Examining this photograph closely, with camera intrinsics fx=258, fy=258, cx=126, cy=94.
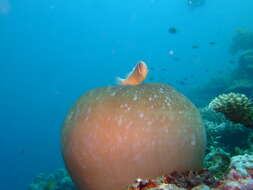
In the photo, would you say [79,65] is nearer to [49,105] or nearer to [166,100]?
[49,105]

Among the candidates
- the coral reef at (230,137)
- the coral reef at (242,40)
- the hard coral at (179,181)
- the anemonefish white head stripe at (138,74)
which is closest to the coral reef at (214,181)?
the hard coral at (179,181)

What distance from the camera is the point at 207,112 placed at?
8883 millimetres

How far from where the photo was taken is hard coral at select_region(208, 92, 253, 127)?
412 cm

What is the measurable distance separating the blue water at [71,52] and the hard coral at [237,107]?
148ft

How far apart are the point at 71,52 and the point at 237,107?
10950 cm

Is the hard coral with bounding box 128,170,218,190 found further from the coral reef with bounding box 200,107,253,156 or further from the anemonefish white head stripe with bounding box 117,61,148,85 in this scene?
the coral reef with bounding box 200,107,253,156

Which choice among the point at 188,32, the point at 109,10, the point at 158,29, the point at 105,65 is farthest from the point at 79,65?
the point at 188,32

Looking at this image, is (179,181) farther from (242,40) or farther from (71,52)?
(71,52)

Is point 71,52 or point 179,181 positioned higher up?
point 71,52

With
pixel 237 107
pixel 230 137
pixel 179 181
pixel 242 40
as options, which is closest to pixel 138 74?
pixel 179 181

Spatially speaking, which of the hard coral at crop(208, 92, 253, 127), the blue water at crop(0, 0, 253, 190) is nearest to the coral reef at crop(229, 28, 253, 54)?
the hard coral at crop(208, 92, 253, 127)

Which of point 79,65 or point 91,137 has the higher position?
point 79,65

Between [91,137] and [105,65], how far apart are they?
405ft

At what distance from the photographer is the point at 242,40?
944 inches
